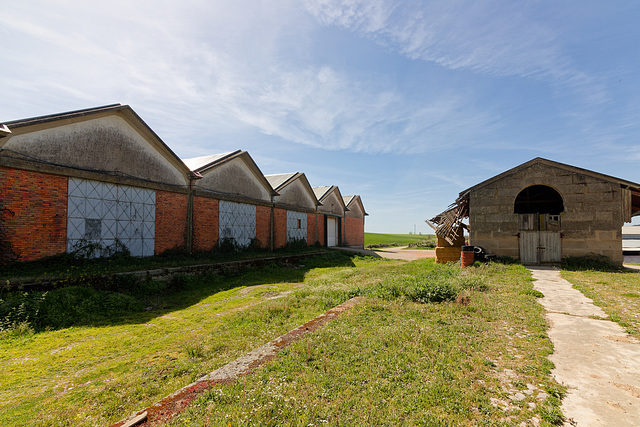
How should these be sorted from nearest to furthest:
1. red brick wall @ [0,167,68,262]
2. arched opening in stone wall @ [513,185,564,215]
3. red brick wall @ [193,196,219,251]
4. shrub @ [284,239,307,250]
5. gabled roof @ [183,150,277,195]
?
red brick wall @ [0,167,68,262]
red brick wall @ [193,196,219,251]
gabled roof @ [183,150,277,195]
arched opening in stone wall @ [513,185,564,215]
shrub @ [284,239,307,250]

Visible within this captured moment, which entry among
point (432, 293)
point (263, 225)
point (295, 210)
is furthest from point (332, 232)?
point (432, 293)

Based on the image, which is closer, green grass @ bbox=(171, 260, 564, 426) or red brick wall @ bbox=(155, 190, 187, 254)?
green grass @ bbox=(171, 260, 564, 426)

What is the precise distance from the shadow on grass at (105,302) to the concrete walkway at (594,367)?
816cm

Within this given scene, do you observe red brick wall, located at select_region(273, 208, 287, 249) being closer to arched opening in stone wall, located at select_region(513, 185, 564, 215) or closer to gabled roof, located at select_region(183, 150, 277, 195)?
gabled roof, located at select_region(183, 150, 277, 195)

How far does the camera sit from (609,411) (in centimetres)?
284

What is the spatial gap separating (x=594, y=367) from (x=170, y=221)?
14.8m

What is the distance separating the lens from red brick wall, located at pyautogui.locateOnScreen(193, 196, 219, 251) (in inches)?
595

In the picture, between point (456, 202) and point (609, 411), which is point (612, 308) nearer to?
point (609, 411)

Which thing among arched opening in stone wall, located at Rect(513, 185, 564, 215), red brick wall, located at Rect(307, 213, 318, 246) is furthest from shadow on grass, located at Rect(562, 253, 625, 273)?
red brick wall, located at Rect(307, 213, 318, 246)

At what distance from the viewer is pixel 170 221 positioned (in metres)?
13.9

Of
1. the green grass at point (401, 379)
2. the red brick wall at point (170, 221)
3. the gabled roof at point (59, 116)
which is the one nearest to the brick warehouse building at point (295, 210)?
the red brick wall at point (170, 221)

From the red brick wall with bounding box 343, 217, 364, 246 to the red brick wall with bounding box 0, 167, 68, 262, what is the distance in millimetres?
25262

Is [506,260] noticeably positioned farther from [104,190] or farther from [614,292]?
[104,190]

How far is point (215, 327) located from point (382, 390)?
4.28 meters
